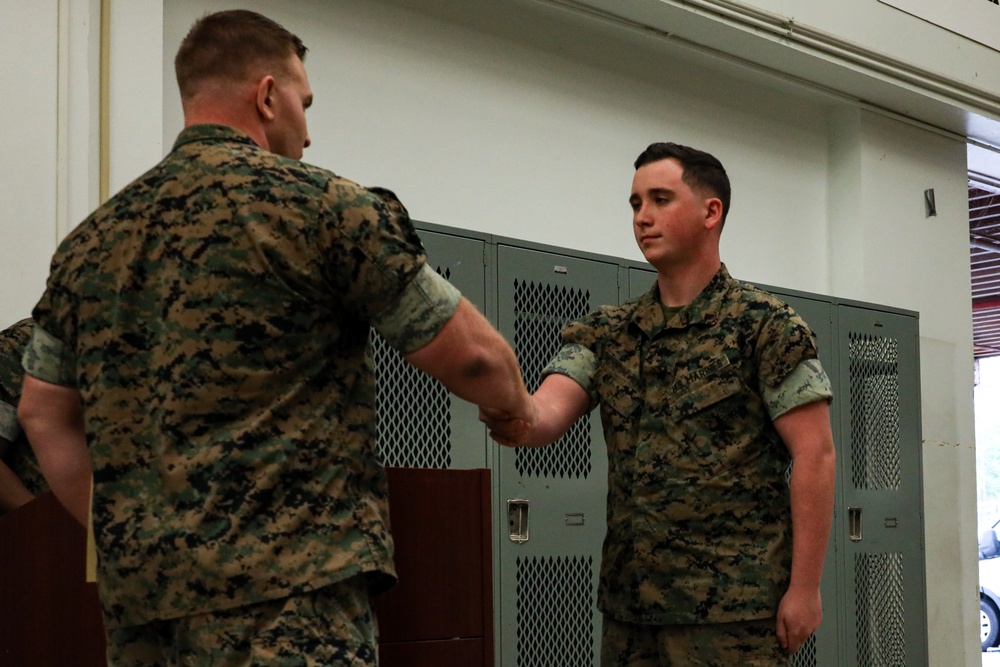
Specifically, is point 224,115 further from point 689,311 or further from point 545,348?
point 545,348

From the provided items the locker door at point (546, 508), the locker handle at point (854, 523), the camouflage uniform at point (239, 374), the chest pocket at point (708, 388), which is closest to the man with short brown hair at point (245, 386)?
the camouflage uniform at point (239, 374)

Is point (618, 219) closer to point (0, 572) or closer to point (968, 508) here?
point (968, 508)

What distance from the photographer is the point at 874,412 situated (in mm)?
5023

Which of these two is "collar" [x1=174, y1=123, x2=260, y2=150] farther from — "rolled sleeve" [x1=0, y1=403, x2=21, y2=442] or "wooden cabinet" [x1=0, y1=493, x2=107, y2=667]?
"rolled sleeve" [x1=0, y1=403, x2=21, y2=442]

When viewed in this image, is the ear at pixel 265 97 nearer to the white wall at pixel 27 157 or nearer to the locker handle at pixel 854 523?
the white wall at pixel 27 157

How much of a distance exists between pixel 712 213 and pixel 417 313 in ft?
3.91

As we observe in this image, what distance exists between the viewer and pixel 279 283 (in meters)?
1.37

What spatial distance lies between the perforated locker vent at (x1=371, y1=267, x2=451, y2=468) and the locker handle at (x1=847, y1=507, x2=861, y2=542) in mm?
2216

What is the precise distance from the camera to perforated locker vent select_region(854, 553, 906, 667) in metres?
4.80

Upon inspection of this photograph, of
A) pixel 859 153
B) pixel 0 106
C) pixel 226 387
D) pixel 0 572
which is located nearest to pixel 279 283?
pixel 226 387

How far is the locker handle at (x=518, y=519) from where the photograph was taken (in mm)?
3522

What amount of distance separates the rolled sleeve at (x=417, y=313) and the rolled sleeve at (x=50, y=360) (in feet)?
1.46

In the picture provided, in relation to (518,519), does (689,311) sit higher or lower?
higher

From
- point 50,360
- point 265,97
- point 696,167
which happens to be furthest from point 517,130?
point 50,360
